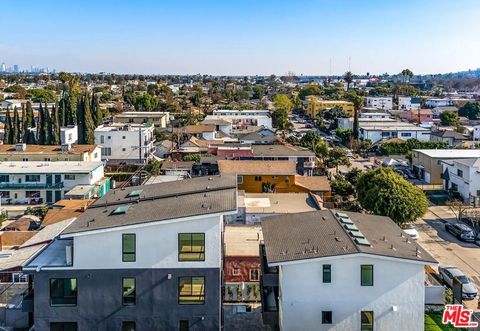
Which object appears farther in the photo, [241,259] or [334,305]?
[241,259]

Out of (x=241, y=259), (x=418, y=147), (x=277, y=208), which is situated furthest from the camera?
(x=418, y=147)

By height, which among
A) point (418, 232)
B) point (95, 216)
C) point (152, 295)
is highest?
point (95, 216)

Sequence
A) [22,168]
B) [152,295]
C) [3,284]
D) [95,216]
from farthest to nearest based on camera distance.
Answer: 1. [22,168]
2. [3,284]
3. [95,216]
4. [152,295]

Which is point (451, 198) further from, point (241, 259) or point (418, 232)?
point (241, 259)

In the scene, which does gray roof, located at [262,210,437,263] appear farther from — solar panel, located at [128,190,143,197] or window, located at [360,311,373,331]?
solar panel, located at [128,190,143,197]

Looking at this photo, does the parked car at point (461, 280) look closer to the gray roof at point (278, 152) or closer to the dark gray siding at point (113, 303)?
the dark gray siding at point (113, 303)

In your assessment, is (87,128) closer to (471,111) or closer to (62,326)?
(62,326)

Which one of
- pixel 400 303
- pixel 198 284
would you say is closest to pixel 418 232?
pixel 400 303
